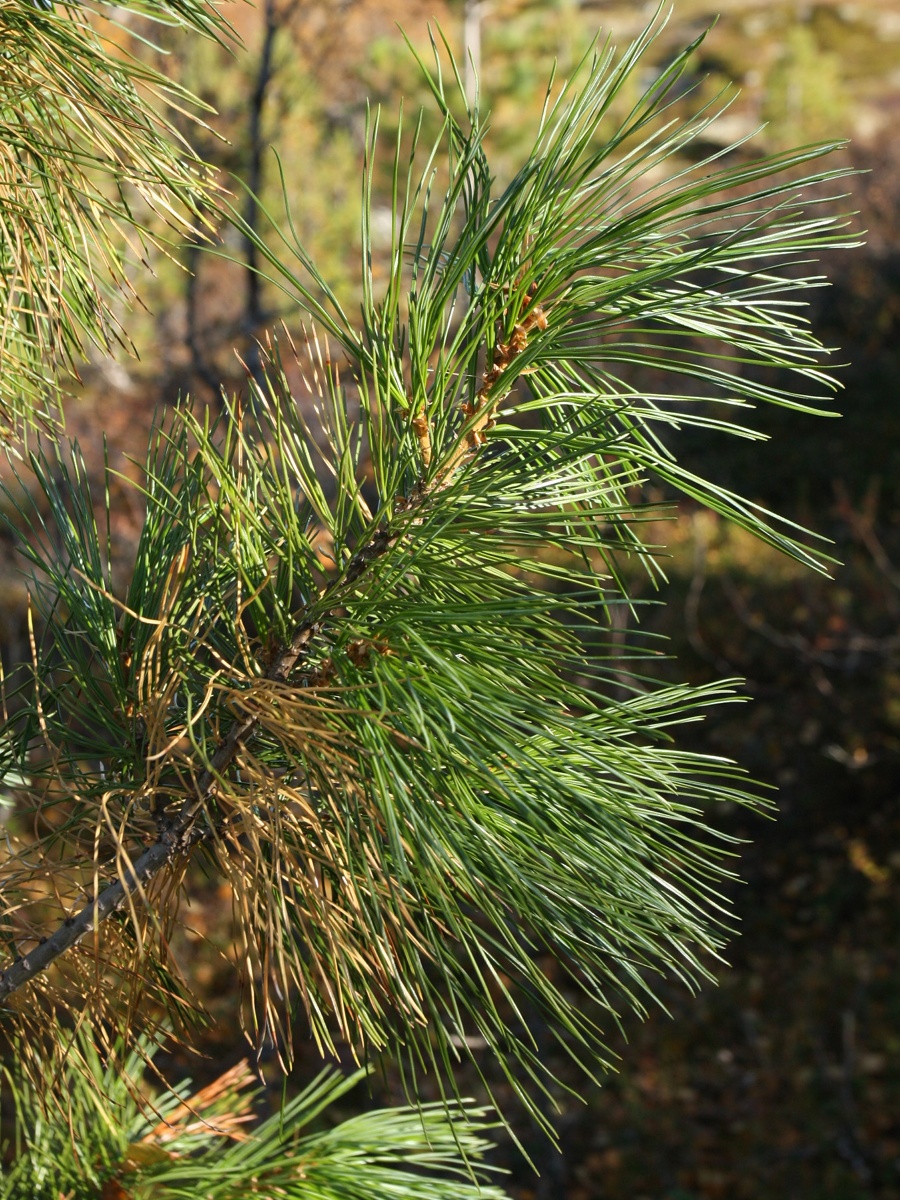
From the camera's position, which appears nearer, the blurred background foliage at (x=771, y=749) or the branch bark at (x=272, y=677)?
the branch bark at (x=272, y=677)

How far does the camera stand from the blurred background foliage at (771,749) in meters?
5.29

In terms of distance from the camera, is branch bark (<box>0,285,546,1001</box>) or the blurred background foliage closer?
branch bark (<box>0,285,546,1001</box>)

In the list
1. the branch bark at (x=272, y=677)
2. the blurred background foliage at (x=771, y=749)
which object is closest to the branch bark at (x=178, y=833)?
the branch bark at (x=272, y=677)

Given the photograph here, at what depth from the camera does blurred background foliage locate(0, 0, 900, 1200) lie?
5293mm

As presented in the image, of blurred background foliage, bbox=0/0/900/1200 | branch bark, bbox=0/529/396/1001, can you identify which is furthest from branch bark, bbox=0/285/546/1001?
blurred background foliage, bbox=0/0/900/1200

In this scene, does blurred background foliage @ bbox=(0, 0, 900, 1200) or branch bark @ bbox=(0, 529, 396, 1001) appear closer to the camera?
branch bark @ bbox=(0, 529, 396, 1001)

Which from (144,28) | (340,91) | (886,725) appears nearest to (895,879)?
(886,725)

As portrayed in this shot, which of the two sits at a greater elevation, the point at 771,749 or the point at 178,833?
the point at 178,833

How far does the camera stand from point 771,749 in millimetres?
7102

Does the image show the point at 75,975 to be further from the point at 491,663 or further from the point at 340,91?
the point at 340,91

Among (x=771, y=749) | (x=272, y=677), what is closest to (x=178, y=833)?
(x=272, y=677)

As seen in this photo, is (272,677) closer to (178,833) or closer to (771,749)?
(178,833)

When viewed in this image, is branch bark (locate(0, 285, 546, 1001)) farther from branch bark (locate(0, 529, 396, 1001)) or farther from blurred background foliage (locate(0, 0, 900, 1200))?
blurred background foliage (locate(0, 0, 900, 1200))

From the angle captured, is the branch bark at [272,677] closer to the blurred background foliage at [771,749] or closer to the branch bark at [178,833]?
the branch bark at [178,833]
